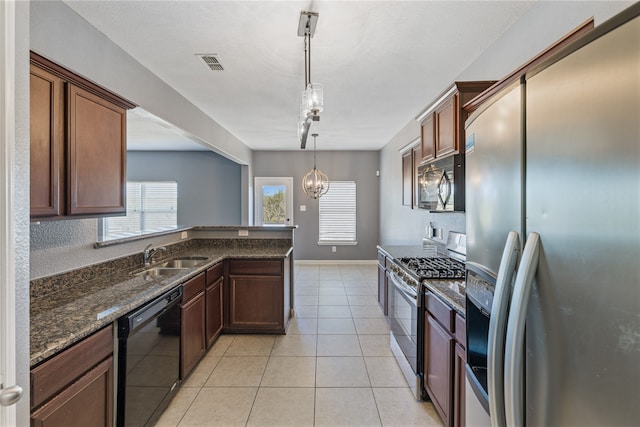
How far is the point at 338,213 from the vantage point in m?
7.13

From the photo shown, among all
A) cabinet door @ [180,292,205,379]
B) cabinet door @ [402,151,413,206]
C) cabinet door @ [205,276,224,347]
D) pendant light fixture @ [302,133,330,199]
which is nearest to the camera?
cabinet door @ [180,292,205,379]

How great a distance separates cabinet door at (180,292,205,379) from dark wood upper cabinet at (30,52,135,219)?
958 millimetres

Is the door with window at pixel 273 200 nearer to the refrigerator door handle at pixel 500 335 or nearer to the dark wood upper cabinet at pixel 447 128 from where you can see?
the dark wood upper cabinet at pixel 447 128

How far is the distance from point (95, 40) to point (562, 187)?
2.85 m

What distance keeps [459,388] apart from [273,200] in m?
5.92

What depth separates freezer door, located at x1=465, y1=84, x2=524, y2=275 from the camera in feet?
2.69

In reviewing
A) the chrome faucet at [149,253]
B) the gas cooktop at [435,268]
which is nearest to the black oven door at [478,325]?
the gas cooktop at [435,268]

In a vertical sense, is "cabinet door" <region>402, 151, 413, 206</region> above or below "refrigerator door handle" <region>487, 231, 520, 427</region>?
above

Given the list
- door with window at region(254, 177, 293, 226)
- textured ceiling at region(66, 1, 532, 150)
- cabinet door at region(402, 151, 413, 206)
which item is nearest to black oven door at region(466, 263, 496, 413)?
textured ceiling at region(66, 1, 532, 150)

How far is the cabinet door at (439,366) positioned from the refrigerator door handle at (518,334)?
1.07 m

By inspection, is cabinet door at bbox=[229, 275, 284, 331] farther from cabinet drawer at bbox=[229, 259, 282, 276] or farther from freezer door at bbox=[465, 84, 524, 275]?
freezer door at bbox=[465, 84, 524, 275]

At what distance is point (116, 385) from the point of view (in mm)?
1618

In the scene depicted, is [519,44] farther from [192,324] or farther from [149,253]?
[149,253]

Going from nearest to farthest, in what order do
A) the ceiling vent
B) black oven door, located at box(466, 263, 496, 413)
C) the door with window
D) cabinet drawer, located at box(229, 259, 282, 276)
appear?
black oven door, located at box(466, 263, 496, 413), the ceiling vent, cabinet drawer, located at box(229, 259, 282, 276), the door with window
